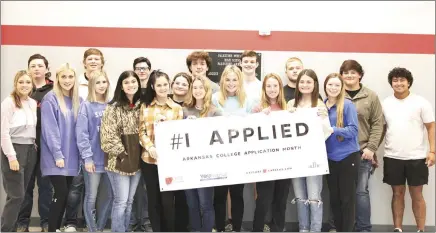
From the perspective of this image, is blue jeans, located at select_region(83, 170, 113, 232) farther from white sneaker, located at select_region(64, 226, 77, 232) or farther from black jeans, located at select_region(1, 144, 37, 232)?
black jeans, located at select_region(1, 144, 37, 232)

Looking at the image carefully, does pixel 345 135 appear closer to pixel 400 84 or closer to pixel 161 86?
pixel 400 84

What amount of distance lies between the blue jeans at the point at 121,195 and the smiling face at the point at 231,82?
3.57 ft

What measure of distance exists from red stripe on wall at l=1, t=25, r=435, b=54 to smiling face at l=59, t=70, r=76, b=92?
90cm

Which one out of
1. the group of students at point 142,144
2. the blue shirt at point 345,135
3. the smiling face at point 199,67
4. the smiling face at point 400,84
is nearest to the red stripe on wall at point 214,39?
the smiling face at point 199,67

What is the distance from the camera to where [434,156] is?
4.52 metres

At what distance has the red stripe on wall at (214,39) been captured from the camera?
475 cm

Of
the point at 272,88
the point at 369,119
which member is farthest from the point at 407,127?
the point at 272,88

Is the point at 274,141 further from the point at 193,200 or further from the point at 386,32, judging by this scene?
the point at 386,32

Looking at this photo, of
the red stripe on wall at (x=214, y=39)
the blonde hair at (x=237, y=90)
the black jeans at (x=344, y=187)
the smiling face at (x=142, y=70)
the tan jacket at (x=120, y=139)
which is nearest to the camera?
Answer: the tan jacket at (x=120, y=139)

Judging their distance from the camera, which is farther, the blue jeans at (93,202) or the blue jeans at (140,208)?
the blue jeans at (140,208)

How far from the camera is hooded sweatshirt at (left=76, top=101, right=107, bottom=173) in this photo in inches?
152

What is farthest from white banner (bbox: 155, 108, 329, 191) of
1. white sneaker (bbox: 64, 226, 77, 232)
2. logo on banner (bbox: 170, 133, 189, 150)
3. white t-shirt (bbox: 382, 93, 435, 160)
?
white sneaker (bbox: 64, 226, 77, 232)

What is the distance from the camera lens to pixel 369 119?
4426 millimetres

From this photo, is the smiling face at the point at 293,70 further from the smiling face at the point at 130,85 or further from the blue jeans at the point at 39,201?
the blue jeans at the point at 39,201
